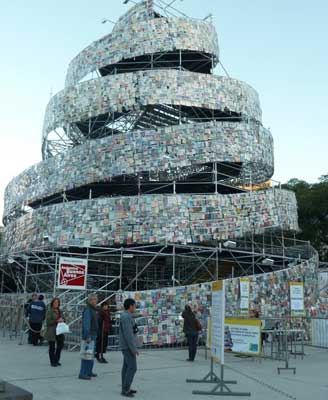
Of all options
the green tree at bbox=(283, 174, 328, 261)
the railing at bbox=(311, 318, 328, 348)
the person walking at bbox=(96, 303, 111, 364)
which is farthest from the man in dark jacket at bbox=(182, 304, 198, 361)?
the green tree at bbox=(283, 174, 328, 261)

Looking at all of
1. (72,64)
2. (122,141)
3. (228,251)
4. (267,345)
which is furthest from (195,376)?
(72,64)

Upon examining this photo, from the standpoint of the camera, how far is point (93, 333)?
29.4 feet

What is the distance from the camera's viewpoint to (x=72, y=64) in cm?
3066

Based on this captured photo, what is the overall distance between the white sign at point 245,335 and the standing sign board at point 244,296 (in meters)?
6.71

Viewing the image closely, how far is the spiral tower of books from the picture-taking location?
2208 centimetres

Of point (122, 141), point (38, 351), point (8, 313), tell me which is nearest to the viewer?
point (38, 351)

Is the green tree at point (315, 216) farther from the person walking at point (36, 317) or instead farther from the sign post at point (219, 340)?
the sign post at point (219, 340)

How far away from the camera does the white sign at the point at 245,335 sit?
1112cm

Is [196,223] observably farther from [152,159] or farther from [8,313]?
[8,313]

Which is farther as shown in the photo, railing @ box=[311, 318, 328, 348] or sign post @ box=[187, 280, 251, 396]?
railing @ box=[311, 318, 328, 348]

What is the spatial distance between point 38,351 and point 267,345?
26.4 ft

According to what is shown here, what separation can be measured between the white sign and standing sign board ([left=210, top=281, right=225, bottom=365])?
2.99 metres

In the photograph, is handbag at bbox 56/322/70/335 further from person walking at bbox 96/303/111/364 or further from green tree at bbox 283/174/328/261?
green tree at bbox 283/174/328/261

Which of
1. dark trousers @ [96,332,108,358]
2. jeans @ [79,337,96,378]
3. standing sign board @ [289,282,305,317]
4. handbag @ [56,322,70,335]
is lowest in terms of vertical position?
jeans @ [79,337,96,378]
